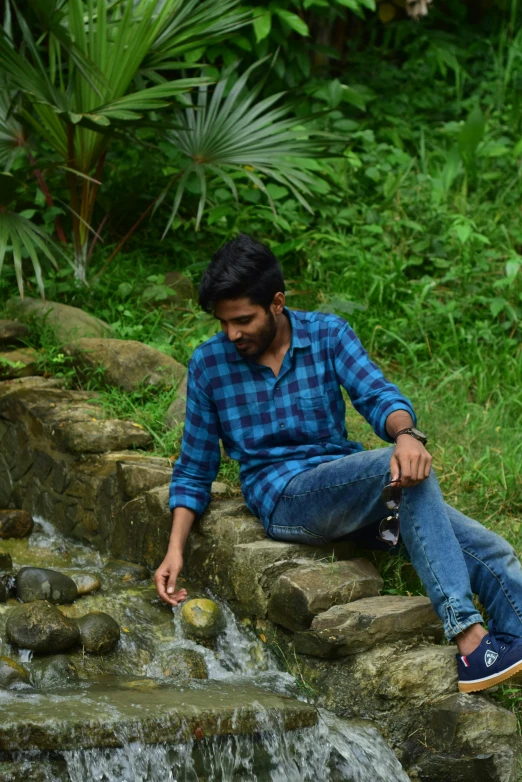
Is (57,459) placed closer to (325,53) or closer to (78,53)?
(78,53)

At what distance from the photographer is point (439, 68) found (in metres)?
7.99

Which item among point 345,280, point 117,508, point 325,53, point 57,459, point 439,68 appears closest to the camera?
point 117,508

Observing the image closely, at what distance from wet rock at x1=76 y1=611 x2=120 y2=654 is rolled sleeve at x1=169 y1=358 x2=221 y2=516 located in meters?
0.45

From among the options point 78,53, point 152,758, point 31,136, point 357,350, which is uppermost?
point 78,53

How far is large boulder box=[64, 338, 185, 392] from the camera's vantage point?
15.6ft

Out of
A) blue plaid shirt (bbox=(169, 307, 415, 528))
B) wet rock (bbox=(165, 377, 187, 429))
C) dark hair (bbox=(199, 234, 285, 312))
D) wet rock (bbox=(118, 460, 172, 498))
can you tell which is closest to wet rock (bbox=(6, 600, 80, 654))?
blue plaid shirt (bbox=(169, 307, 415, 528))

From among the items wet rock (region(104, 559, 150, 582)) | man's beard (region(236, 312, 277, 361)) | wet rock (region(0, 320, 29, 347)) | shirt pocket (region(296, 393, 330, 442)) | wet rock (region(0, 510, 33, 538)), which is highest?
man's beard (region(236, 312, 277, 361))

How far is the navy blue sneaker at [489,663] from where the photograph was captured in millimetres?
2810

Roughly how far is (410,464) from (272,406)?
69 cm

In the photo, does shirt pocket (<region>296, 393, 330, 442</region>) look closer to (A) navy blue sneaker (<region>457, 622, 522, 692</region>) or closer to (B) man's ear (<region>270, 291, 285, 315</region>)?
(B) man's ear (<region>270, 291, 285, 315</region>)

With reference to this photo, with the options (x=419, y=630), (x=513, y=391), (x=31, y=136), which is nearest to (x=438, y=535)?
(x=419, y=630)

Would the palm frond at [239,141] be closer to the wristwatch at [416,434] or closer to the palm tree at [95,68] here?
the palm tree at [95,68]

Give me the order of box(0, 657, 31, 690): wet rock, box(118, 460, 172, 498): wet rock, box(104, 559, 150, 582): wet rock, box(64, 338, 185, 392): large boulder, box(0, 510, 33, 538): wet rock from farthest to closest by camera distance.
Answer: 1. box(64, 338, 185, 392): large boulder
2. box(0, 510, 33, 538): wet rock
3. box(118, 460, 172, 498): wet rock
4. box(104, 559, 150, 582): wet rock
5. box(0, 657, 31, 690): wet rock

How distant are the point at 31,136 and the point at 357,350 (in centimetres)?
383
